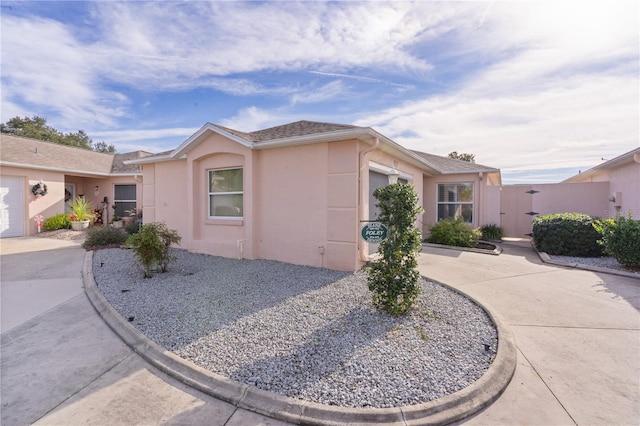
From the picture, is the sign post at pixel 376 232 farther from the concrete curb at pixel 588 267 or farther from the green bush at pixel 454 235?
the green bush at pixel 454 235

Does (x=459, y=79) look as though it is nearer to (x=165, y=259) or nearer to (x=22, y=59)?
(x=165, y=259)

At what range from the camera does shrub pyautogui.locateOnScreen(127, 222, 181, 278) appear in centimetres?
621

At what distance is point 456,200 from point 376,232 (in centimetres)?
999

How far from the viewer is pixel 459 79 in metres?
7.70

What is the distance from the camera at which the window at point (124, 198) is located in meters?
16.4

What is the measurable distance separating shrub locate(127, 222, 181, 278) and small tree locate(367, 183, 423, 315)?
4863 mm

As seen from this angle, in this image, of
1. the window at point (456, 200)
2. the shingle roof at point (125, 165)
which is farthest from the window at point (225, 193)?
the window at point (456, 200)

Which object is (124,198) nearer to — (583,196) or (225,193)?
(225,193)

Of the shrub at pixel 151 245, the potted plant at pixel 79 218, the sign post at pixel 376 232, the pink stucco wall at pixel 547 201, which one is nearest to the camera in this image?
the sign post at pixel 376 232

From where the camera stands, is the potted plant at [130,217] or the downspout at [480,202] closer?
the downspout at [480,202]

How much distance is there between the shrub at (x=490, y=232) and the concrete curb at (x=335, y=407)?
33.6ft

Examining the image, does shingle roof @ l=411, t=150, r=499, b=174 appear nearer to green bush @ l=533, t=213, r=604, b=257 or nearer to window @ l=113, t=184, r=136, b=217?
green bush @ l=533, t=213, r=604, b=257

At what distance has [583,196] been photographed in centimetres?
1205

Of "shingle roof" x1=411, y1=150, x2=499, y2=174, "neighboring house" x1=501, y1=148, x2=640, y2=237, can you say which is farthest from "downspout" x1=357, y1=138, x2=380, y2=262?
"neighboring house" x1=501, y1=148, x2=640, y2=237
